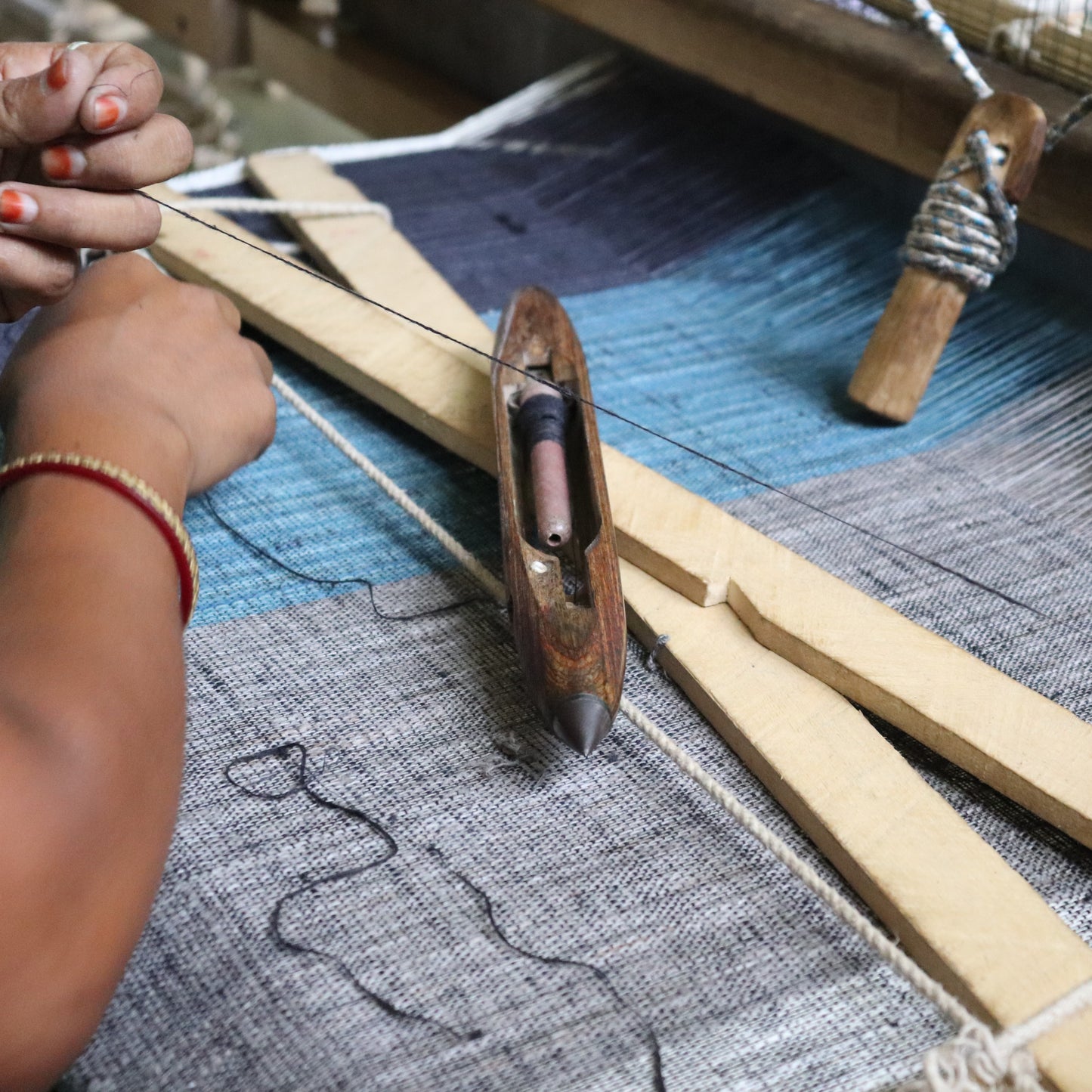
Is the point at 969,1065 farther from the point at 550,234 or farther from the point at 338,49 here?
the point at 338,49

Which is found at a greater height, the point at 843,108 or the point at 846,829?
the point at 843,108

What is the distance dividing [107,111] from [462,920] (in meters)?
0.47

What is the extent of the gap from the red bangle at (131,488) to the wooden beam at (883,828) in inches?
12.0

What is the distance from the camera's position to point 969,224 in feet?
3.69

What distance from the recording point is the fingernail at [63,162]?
0.70m

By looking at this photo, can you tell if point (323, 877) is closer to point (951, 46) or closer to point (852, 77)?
point (951, 46)

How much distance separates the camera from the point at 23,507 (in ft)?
2.14

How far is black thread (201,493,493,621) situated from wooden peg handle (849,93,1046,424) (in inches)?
19.2

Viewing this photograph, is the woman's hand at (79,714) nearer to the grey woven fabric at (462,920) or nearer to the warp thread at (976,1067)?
the grey woven fabric at (462,920)

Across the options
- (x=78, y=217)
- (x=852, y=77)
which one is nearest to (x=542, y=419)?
(x=78, y=217)

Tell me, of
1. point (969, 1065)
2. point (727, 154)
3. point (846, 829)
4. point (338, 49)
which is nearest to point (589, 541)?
point (846, 829)

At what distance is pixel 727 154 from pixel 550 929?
1.30 m

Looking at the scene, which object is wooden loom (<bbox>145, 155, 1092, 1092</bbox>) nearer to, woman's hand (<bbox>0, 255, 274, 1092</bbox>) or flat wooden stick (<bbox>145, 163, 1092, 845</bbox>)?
flat wooden stick (<bbox>145, 163, 1092, 845</bbox>)

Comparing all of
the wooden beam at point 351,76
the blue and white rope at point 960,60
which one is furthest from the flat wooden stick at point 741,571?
the wooden beam at point 351,76
